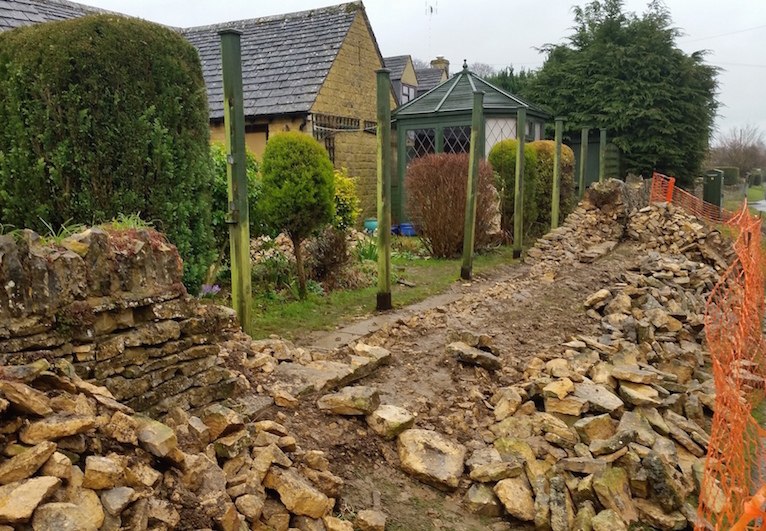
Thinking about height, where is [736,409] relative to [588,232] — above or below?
below

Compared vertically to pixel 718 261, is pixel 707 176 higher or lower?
higher

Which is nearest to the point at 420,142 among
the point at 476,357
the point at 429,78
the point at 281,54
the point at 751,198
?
the point at 281,54

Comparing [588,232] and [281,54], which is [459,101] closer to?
[281,54]

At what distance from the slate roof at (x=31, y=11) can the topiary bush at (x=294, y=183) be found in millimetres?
5643

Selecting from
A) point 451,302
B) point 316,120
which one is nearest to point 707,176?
point 316,120

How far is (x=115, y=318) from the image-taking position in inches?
130

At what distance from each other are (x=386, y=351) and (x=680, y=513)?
2.46 metres

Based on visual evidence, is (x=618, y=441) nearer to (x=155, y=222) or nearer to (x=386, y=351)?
(x=386, y=351)

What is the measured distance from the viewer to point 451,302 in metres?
7.65

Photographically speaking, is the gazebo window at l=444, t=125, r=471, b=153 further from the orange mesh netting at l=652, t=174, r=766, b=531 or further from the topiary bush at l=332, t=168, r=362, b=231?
the topiary bush at l=332, t=168, r=362, b=231

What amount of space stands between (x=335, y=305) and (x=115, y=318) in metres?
4.08

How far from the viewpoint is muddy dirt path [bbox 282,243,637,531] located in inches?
139

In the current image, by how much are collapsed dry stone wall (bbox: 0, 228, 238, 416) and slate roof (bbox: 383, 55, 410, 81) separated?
21.3 m

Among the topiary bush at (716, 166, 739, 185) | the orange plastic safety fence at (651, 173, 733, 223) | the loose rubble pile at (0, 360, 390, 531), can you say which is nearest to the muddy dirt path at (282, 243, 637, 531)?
the loose rubble pile at (0, 360, 390, 531)
